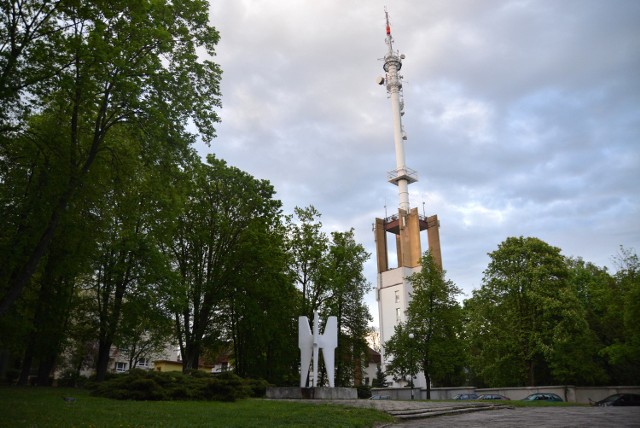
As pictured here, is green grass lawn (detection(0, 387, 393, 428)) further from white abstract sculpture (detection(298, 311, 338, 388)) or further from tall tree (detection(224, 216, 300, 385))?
tall tree (detection(224, 216, 300, 385))

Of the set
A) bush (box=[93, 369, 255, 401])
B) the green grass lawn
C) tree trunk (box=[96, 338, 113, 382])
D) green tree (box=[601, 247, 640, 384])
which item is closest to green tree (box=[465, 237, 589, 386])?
green tree (box=[601, 247, 640, 384])

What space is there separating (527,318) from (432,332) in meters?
7.58

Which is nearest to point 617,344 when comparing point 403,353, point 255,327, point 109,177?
point 403,353

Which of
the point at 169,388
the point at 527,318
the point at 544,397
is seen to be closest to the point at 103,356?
the point at 169,388

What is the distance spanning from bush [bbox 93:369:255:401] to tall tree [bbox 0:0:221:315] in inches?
239

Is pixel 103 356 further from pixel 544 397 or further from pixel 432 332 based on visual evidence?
pixel 544 397

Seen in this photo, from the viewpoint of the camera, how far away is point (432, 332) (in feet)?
115

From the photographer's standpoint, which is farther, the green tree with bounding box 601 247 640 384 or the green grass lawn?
the green tree with bounding box 601 247 640 384

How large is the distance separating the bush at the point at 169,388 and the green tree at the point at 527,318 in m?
23.4

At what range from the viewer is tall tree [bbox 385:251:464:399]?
111ft

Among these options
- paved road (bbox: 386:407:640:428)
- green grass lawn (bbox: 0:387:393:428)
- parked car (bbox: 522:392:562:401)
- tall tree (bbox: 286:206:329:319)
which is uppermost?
tall tree (bbox: 286:206:329:319)

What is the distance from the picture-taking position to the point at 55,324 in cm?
2594

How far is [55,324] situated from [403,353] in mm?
23709

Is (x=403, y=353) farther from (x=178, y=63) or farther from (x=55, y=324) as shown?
(x=178, y=63)
